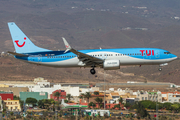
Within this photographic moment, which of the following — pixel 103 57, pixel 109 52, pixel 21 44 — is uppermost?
pixel 21 44

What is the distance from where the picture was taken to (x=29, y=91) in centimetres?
14725

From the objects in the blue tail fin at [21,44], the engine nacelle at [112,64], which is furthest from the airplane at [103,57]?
the blue tail fin at [21,44]

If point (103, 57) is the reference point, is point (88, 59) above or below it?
below

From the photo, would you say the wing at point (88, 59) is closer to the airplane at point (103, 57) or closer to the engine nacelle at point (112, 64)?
the airplane at point (103, 57)

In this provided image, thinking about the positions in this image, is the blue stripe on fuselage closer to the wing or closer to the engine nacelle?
the wing

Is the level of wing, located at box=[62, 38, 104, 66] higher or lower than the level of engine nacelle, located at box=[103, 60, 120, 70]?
higher

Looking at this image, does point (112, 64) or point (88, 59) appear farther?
point (88, 59)

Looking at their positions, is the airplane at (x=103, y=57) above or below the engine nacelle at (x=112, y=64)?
above

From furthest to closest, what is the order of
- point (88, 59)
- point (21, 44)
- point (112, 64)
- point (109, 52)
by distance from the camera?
point (21, 44), point (109, 52), point (88, 59), point (112, 64)

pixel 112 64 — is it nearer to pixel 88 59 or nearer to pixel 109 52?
pixel 109 52

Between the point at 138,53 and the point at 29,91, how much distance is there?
300 ft

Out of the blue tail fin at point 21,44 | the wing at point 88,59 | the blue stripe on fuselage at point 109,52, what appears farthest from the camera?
the blue tail fin at point 21,44

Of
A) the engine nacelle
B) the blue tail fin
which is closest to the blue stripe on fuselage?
the blue tail fin

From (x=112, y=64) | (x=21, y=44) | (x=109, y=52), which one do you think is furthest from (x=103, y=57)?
(x=21, y=44)
